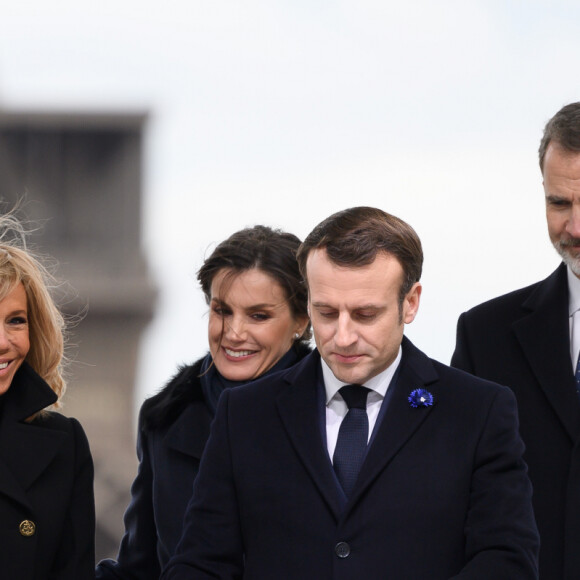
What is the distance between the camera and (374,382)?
448 centimetres

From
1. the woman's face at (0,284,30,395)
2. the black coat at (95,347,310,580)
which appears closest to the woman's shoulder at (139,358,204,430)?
the black coat at (95,347,310,580)

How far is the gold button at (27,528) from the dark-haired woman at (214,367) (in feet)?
1.98

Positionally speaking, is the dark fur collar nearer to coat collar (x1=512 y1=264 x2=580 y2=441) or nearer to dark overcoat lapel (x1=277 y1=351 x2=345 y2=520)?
coat collar (x1=512 y1=264 x2=580 y2=441)

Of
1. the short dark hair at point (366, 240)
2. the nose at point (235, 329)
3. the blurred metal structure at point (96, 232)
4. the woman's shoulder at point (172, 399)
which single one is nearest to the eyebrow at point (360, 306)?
the short dark hair at point (366, 240)

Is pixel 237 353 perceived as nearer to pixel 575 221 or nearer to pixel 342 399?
pixel 342 399

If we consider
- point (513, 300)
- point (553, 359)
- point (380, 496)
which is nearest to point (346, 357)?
point (380, 496)

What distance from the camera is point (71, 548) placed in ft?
16.9

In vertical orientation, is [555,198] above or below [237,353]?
above

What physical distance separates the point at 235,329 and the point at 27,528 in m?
1.12

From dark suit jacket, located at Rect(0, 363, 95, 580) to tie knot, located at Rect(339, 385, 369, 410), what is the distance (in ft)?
4.22

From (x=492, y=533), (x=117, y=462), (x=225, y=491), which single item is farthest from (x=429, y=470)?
(x=117, y=462)

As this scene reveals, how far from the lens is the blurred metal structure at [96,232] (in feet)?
123

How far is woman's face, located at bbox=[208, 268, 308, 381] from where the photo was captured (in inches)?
220

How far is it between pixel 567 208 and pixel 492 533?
162cm
